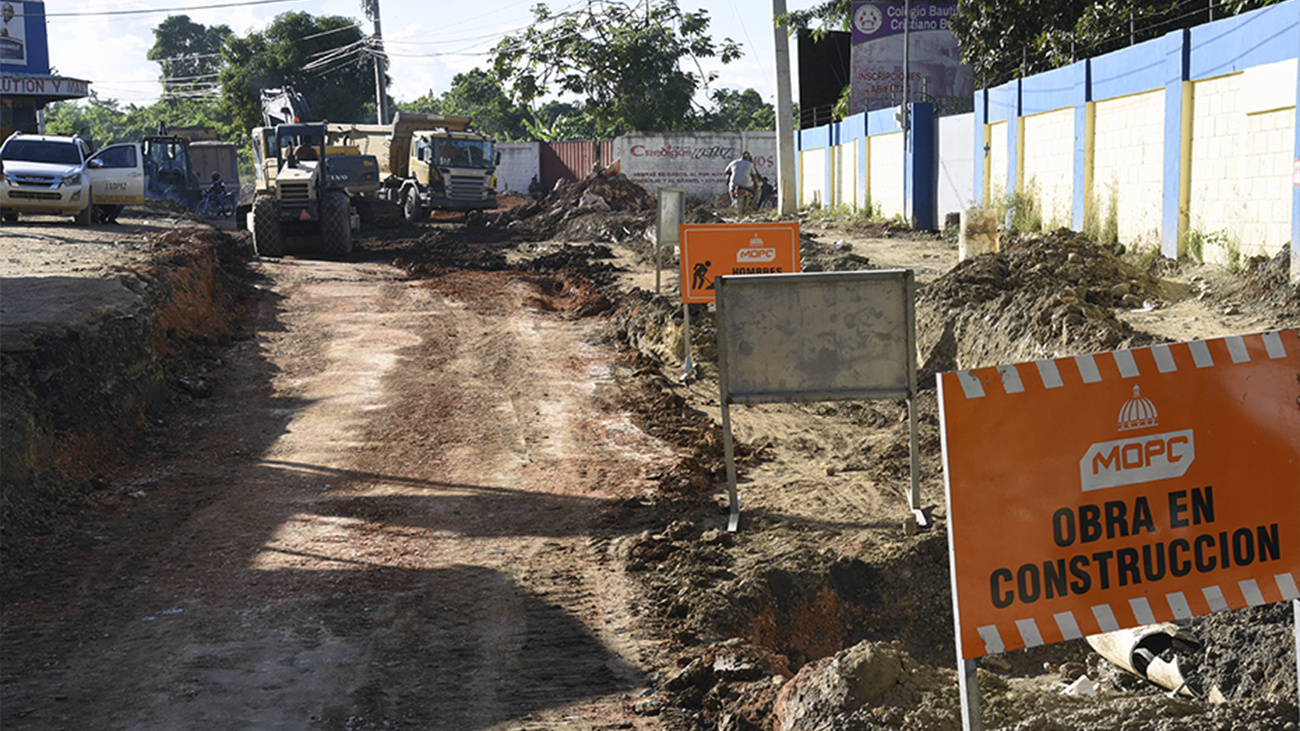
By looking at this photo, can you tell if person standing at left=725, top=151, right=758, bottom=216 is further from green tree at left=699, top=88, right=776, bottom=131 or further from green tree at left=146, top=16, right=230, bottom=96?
green tree at left=146, top=16, right=230, bottom=96

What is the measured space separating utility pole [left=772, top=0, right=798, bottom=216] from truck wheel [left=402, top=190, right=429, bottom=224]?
10.6m

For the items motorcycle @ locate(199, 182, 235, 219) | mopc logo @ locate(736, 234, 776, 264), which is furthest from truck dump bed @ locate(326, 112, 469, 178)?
mopc logo @ locate(736, 234, 776, 264)

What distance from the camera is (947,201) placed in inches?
1001

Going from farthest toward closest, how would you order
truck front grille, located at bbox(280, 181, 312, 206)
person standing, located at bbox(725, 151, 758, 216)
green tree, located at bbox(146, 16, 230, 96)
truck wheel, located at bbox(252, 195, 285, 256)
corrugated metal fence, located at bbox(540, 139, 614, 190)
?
green tree, located at bbox(146, 16, 230, 96), corrugated metal fence, located at bbox(540, 139, 614, 190), person standing, located at bbox(725, 151, 758, 216), truck wheel, located at bbox(252, 195, 285, 256), truck front grille, located at bbox(280, 181, 312, 206)

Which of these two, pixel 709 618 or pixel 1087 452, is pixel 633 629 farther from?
pixel 1087 452

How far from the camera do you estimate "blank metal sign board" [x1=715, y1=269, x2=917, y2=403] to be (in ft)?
22.5

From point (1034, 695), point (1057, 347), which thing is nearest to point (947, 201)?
point (1057, 347)

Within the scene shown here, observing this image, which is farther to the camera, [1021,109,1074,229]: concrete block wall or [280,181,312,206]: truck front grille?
[280,181,312,206]: truck front grille

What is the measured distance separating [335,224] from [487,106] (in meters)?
58.9

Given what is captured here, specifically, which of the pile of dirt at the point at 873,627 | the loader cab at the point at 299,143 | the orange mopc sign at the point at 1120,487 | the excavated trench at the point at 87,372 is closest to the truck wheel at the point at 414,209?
the loader cab at the point at 299,143

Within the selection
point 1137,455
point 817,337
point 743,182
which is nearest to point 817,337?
point 817,337

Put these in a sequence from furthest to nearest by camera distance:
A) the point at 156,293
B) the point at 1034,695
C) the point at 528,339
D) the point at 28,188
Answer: the point at 28,188 → the point at 528,339 → the point at 156,293 → the point at 1034,695

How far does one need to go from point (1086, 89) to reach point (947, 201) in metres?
7.60

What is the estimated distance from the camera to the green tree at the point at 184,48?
9231cm
